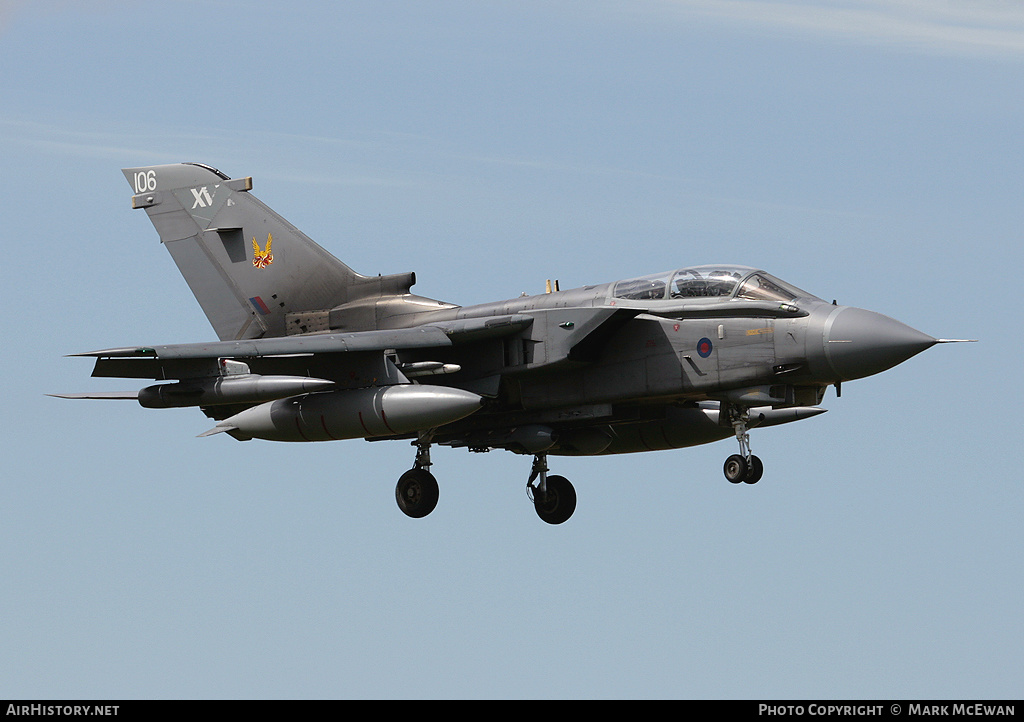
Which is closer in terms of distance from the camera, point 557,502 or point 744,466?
point 744,466

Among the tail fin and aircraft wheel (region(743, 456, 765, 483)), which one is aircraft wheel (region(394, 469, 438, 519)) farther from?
aircraft wheel (region(743, 456, 765, 483))

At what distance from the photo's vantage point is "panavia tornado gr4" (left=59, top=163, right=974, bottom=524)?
20641mm

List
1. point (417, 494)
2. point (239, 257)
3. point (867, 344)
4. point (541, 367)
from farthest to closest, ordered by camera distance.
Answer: point (239, 257) → point (417, 494) → point (541, 367) → point (867, 344)

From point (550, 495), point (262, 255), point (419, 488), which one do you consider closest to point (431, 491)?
point (419, 488)

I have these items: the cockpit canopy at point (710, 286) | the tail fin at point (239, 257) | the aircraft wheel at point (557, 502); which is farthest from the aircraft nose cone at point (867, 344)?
the tail fin at point (239, 257)

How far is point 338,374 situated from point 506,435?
2.91 meters

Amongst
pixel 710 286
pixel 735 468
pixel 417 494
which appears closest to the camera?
pixel 735 468

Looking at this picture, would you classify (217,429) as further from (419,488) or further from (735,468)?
(735,468)

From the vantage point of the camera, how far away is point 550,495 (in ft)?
81.9

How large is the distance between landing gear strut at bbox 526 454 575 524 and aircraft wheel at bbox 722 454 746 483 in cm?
470

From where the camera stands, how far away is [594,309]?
2147 cm

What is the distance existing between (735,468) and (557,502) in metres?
4.91

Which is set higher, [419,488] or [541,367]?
[541,367]
